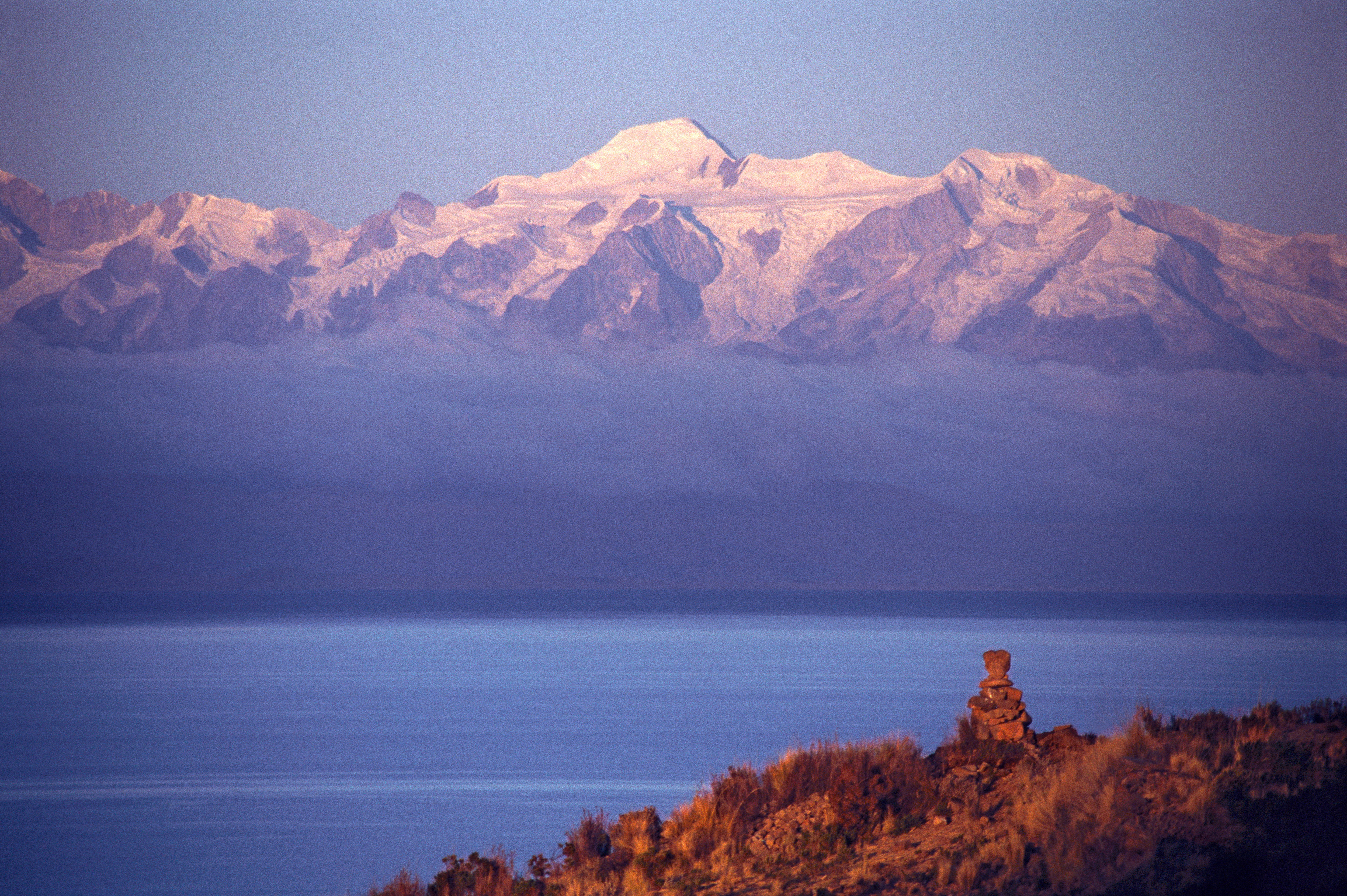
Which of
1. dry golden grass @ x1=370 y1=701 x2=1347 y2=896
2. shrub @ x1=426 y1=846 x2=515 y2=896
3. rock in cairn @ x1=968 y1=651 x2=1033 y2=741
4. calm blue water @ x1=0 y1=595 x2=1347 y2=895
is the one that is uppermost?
rock in cairn @ x1=968 y1=651 x2=1033 y2=741

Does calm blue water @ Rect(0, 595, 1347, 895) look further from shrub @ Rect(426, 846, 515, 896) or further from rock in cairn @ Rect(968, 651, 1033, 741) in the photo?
shrub @ Rect(426, 846, 515, 896)

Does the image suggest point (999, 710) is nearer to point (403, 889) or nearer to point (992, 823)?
point (992, 823)

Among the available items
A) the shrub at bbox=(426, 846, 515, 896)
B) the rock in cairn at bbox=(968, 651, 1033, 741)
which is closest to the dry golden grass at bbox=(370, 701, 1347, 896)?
the shrub at bbox=(426, 846, 515, 896)

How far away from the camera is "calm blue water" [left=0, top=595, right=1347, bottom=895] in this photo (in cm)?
3512

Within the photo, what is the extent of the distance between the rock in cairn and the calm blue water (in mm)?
6606

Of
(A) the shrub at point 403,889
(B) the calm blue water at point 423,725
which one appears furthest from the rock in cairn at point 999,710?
(A) the shrub at point 403,889

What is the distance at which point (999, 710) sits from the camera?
15773mm

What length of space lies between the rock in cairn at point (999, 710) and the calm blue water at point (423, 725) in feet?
21.7

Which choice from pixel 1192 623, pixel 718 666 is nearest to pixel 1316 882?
pixel 718 666

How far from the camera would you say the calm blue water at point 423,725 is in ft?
115

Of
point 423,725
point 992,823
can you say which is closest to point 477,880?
point 992,823

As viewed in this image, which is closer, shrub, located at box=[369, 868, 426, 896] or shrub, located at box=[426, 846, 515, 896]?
shrub, located at box=[426, 846, 515, 896]

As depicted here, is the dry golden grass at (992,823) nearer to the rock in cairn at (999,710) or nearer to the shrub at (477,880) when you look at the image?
the shrub at (477,880)

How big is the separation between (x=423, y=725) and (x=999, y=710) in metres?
56.1
